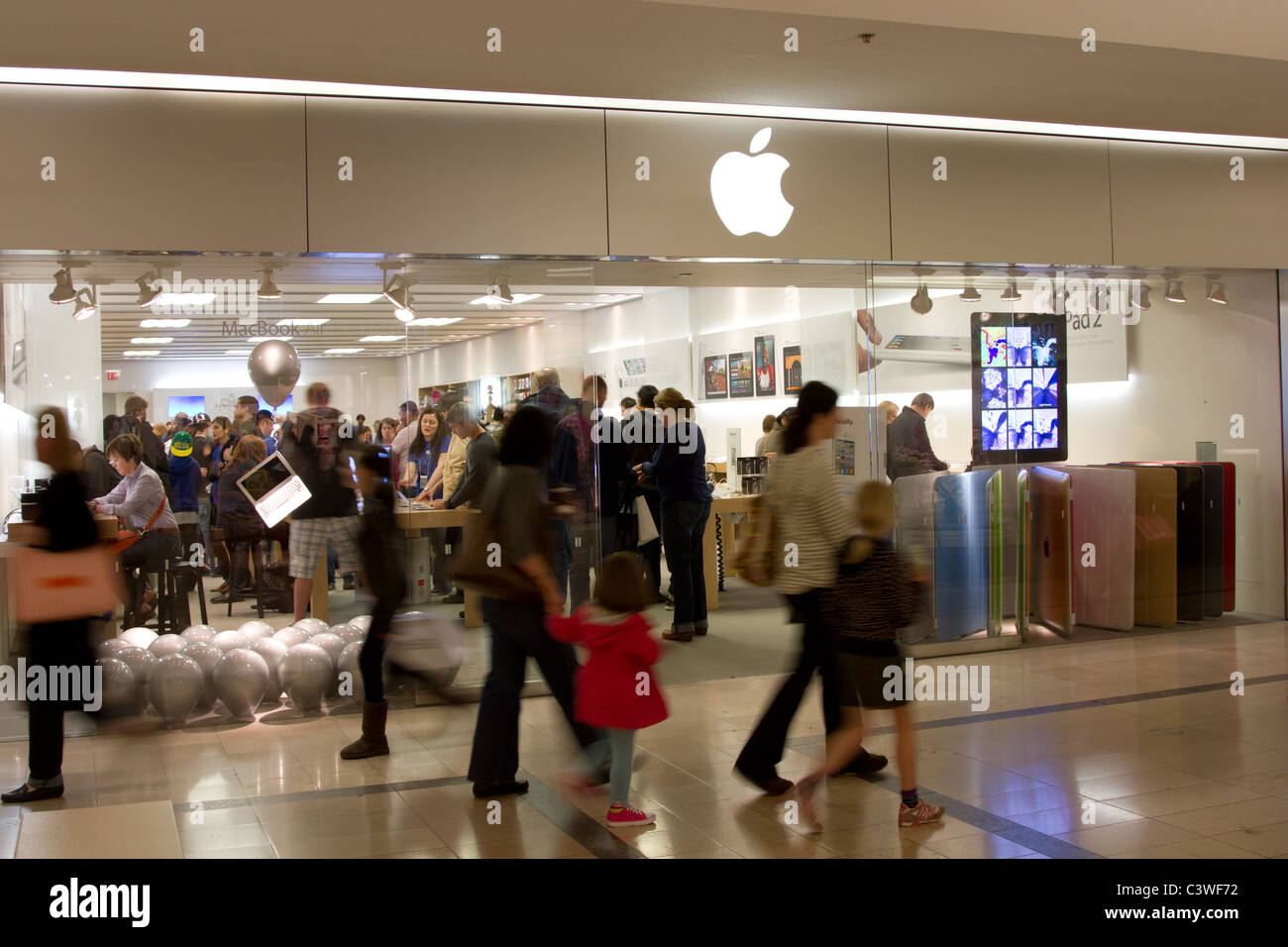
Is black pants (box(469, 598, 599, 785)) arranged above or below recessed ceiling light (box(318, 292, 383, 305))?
below

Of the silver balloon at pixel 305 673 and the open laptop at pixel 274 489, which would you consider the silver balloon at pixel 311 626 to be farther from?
the open laptop at pixel 274 489

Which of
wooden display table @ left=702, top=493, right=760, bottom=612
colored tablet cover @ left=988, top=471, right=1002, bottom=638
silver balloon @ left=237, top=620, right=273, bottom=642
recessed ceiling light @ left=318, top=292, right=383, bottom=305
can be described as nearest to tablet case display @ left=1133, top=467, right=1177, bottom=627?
colored tablet cover @ left=988, top=471, right=1002, bottom=638

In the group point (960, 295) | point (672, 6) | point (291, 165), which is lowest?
point (960, 295)

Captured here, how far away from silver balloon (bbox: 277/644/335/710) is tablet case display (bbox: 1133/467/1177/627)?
18.4ft

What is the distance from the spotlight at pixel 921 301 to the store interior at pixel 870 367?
16 mm

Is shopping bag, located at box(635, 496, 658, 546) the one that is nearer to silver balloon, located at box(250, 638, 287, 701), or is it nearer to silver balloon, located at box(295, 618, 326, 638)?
silver balloon, located at box(295, 618, 326, 638)

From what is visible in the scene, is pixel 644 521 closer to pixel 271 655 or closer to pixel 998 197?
pixel 998 197

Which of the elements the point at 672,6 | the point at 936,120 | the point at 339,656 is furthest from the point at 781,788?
the point at 936,120

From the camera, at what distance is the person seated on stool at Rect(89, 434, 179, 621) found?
629 centimetres

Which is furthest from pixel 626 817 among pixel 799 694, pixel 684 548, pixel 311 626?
pixel 684 548

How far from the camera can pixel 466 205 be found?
638cm
